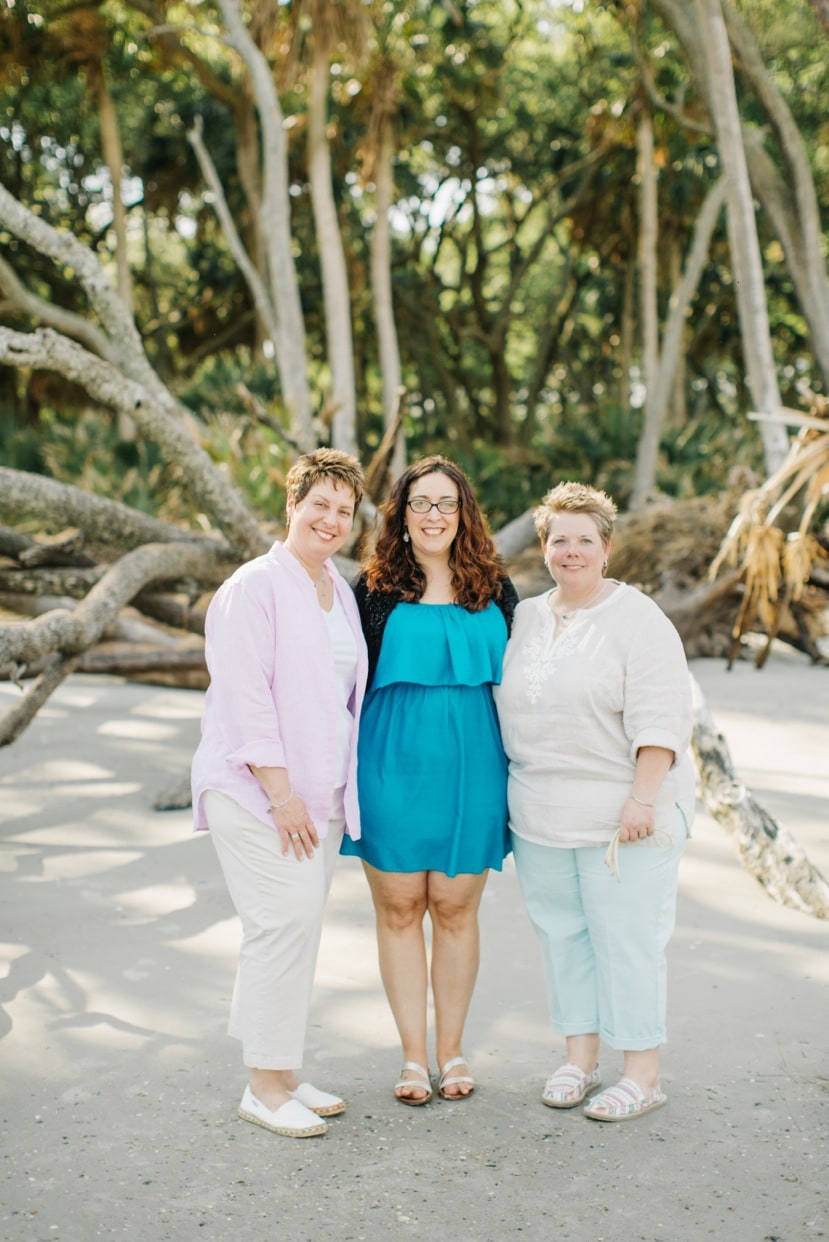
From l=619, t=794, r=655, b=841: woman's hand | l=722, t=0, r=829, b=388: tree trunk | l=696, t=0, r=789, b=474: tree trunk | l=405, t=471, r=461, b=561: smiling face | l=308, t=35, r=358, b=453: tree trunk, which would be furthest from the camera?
l=308, t=35, r=358, b=453: tree trunk

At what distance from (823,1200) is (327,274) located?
11.9 meters

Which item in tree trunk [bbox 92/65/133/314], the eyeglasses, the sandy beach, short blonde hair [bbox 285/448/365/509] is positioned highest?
tree trunk [bbox 92/65/133/314]

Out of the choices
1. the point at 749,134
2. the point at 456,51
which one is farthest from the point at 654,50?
the point at 749,134

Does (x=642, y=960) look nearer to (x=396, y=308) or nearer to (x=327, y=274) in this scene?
(x=327, y=274)

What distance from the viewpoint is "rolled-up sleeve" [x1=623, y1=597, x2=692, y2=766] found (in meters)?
3.21

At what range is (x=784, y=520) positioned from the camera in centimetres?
898

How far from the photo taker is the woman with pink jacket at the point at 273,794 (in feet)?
10.3

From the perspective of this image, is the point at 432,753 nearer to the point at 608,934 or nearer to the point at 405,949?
the point at 405,949

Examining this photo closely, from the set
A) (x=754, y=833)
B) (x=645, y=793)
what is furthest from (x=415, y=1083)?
(x=754, y=833)

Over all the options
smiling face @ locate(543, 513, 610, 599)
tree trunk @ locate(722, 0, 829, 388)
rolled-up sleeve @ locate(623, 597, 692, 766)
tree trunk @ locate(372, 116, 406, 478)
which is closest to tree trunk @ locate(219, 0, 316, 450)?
tree trunk @ locate(372, 116, 406, 478)

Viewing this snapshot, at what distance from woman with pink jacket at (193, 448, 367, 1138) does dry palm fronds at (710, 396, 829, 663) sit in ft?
17.6

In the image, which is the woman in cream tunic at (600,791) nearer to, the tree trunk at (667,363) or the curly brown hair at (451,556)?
the curly brown hair at (451,556)

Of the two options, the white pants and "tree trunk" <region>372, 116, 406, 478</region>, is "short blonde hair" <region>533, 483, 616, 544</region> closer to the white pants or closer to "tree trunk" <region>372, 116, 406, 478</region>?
the white pants

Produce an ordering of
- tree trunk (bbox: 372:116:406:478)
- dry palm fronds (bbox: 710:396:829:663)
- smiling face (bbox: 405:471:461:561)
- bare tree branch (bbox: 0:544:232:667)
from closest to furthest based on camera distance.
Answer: smiling face (bbox: 405:471:461:561) < bare tree branch (bbox: 0:544:232:667) < dry palm fronds (bbox: 710:396:829:663) < tree trunk (bbox: 372:116:406:478)
